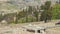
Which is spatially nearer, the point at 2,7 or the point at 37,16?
the point at 37,16

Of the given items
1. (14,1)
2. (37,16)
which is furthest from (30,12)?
(14,1)

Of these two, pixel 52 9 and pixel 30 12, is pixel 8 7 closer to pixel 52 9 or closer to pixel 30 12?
pixel 30 12

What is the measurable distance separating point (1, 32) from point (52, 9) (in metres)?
3.28

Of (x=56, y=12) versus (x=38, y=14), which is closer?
(x=38, y=14)

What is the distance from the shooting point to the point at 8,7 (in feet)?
28.5

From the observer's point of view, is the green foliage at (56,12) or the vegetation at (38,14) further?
the green foliage at (56,12)

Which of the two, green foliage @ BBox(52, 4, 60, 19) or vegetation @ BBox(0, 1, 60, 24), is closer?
vegetation @ BBox(0, 1, 60, 24)

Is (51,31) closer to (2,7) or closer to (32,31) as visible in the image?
(32,31)

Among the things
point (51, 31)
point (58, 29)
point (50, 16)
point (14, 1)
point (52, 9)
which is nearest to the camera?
point (51, 31)

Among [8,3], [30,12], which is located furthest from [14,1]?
[30,12]

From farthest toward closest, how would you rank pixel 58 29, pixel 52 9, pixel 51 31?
pixel 52 9
pixel 58 29
pixel 51 31

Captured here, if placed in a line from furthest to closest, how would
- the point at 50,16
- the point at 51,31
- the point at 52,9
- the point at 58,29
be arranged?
the point at 52,9
the point at 50,16
the point at 58,29
the point at 51,31

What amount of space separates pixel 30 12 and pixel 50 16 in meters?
1.03

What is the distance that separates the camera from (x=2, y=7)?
8.81 m
